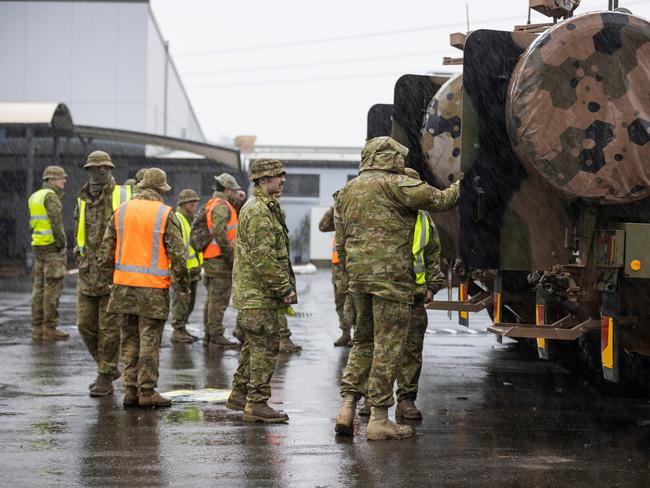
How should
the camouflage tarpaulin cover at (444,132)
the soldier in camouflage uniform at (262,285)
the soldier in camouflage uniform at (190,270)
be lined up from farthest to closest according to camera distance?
1. the soldier in camouflage uniform at (190,270)
2. the camouflage tarpaulin cover at (444,132)
3. the soldier in camouflage uniform at (262,285)

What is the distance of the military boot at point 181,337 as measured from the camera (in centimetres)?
1375

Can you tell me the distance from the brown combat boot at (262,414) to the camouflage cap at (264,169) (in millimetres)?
1670

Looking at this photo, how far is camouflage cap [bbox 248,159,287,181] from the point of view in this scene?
8.64 m

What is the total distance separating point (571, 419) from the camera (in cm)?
864

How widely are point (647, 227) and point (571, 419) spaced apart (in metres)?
1.69

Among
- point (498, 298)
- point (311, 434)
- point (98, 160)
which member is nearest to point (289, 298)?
point (311, 434)

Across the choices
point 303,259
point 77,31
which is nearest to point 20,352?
point 303,259

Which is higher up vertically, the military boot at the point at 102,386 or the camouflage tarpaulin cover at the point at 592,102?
the camouflage tarpaulin cover at the point at 592,102

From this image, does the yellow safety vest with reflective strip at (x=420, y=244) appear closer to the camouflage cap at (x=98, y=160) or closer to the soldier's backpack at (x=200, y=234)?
the camouflage cap at (x=98, y=160)

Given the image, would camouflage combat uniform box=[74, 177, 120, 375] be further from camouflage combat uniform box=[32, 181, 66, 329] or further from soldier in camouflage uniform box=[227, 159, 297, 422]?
camouflage combat uniform box=[32, 181, 66, 329]

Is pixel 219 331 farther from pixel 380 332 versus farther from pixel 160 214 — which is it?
pixel 380 332

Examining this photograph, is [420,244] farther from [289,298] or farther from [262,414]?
[262,414]

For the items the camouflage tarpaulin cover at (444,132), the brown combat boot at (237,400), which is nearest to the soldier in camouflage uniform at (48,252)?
the camouflage tarpaulin cover at (444,132)

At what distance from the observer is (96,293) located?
393 inches
